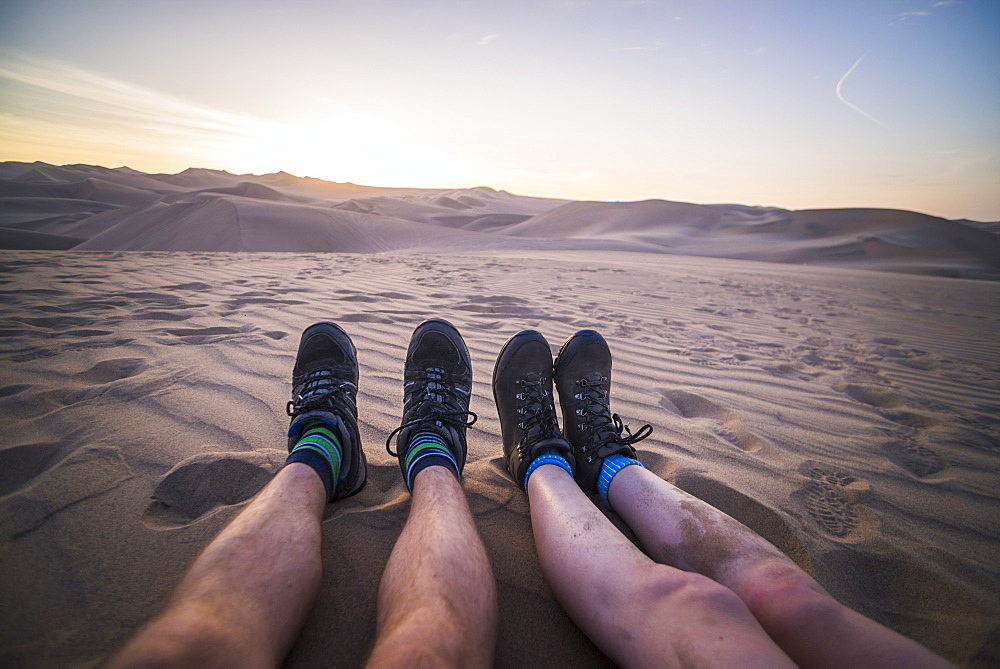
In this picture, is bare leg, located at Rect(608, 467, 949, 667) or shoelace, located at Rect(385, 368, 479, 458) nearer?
bare leg, located at Rect(608, 467, 949, 667)

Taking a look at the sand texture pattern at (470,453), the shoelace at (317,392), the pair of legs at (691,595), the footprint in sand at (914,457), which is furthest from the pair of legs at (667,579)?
the footprint in sand at (914,457)

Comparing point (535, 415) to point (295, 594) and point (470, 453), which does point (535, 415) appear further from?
point (295, 594)

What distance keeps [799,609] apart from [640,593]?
325 mm

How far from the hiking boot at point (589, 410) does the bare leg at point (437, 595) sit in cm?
57

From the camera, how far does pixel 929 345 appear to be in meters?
3.51

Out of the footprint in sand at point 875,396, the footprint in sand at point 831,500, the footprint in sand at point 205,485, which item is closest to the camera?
the footprint in sand at point 205,485

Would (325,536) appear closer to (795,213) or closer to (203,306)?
Result: (203,306)

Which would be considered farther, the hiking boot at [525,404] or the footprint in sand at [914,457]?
the footprint in sand at [914,457]

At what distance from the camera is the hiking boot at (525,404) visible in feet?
4.81

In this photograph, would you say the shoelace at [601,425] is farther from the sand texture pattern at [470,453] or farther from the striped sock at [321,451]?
the striped sock at [321,451]

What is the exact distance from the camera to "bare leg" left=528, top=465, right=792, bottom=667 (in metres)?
0.75

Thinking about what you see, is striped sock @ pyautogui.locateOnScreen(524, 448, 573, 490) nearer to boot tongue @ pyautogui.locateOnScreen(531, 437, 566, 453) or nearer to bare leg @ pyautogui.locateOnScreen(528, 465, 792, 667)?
boot tongue @ pyautogui.locateOnScreen(531, 437, 566, 453)

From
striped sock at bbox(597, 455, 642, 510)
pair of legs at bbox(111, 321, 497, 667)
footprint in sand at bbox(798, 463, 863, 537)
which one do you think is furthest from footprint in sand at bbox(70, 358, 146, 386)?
footprint in sand at bbox(798, 463, 863, 537)

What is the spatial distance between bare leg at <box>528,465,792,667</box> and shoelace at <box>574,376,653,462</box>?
0.42 m
